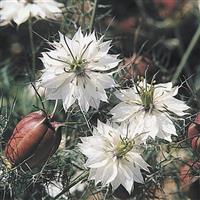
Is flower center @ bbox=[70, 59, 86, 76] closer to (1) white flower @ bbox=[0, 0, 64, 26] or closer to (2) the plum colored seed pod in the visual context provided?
(2) the plum colored seed pod

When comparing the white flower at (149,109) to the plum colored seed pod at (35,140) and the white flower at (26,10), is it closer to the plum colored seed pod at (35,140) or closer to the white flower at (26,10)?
the plum colored seed pod at (35,140)

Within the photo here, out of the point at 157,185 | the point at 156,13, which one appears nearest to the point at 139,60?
the point at 157,185

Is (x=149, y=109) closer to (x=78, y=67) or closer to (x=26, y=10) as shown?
(x=78, y=67)

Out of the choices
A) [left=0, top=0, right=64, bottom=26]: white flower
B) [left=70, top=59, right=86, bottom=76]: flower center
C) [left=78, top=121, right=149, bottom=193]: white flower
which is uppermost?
[left=70, top=59, right=86, bottom=76]: flower center

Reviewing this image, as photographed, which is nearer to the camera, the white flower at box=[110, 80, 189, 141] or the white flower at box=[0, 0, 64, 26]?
the white flower at box=[110, 80, 189, 141]

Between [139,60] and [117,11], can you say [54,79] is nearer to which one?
[139,60]

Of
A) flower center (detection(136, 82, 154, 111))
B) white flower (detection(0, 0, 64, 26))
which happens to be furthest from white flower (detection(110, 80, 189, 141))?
white flower (detection(0, 0, 64, 26))
